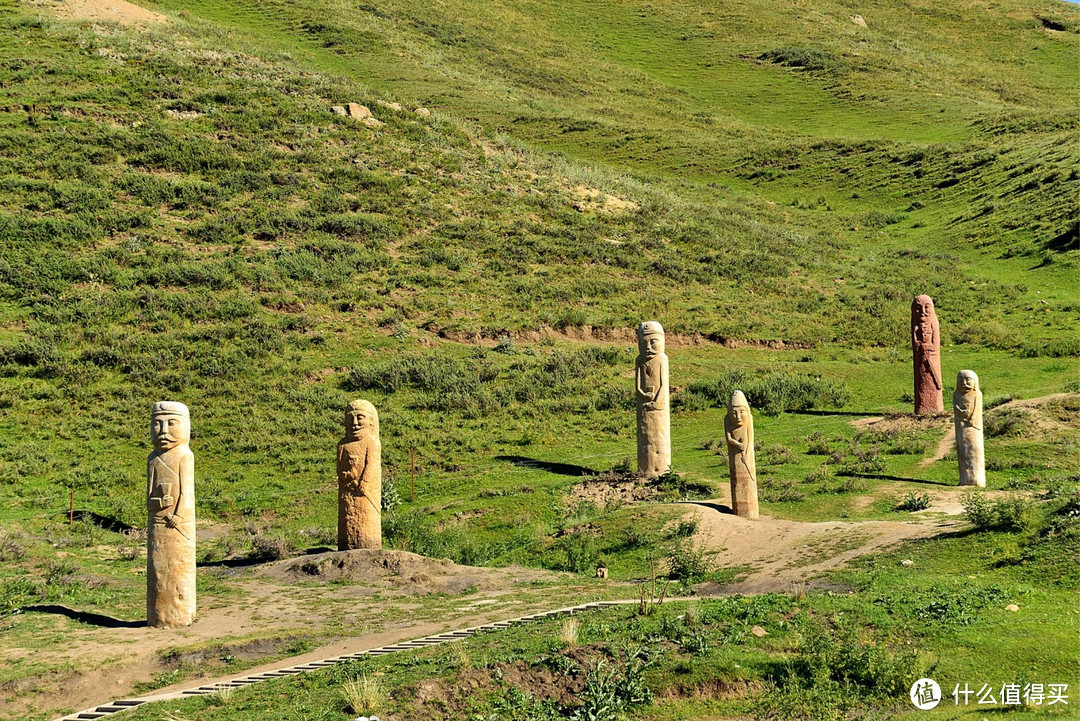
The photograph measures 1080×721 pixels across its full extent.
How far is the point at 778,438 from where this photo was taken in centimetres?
3041

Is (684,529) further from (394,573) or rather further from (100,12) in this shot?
(100,12)

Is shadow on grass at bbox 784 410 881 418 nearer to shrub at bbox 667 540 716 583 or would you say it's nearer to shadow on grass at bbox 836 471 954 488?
shadow on grass at bbox 836 471 954 488

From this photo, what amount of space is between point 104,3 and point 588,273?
4084cm

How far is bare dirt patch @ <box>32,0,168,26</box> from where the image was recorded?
2608 inches

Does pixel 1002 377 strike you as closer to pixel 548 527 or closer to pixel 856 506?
pixel 856 506

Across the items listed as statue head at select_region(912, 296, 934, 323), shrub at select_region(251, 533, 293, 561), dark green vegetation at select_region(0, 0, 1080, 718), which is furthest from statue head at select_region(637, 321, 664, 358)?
shrub at select_region(251, 533, 293, 561)

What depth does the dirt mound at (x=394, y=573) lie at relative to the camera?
20219mm

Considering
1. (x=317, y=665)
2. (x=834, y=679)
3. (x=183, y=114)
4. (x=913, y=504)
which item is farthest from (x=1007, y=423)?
(x=183, y=114)

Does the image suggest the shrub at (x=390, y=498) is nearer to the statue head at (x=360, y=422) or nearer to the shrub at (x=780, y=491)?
the statue head at (x=360, y=422)

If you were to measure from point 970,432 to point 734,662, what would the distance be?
1327 centimetres

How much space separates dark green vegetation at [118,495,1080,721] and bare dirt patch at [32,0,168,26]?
2434 inches

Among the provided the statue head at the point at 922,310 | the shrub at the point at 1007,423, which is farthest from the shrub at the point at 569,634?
the statue head at the point at 922,310

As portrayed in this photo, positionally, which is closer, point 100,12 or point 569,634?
point 569,634

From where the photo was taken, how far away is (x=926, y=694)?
12.2 m
